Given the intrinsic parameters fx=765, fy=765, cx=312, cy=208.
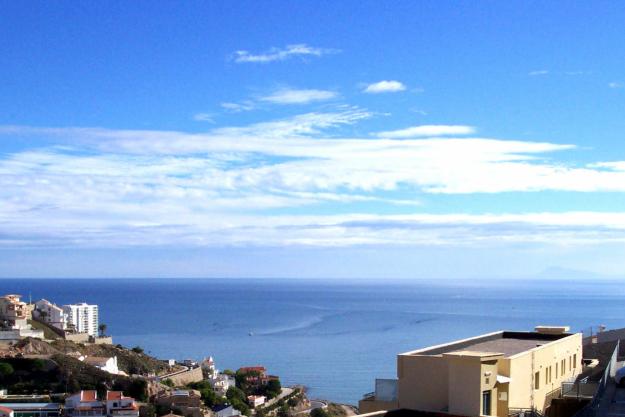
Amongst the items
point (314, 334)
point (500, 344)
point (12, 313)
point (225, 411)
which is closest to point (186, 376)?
point (225, 411)

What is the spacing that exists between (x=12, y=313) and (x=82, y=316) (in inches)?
963

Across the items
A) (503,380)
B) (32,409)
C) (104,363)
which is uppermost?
(503,380)

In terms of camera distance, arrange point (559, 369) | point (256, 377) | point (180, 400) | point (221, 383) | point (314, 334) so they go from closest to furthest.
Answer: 1. point (559, 369)
2. point (180, 400)
3. point (221, 383)
4. point (256, 377)
5. point (314, 334)

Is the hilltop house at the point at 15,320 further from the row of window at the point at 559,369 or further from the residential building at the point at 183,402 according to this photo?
the row of window at the point at 559,369

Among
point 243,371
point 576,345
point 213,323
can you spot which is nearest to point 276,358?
point 243,371

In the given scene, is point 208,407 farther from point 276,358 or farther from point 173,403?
point 276,358

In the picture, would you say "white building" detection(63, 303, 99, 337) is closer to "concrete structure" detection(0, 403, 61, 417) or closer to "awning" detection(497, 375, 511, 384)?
"concrete structure" detection(0, 403, 61, 417)

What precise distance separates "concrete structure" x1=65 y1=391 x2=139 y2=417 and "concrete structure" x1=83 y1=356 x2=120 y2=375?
7.31 metres

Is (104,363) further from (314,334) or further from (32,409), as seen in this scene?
(314,334)

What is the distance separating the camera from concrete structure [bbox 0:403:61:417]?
40131mm

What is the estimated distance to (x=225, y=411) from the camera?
151 ft

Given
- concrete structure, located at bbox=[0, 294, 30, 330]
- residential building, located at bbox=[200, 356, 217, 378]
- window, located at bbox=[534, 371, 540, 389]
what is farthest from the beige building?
concrete structure, located at bbox=[0, 294, 30, 330]

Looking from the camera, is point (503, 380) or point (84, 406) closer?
point (503, 380)

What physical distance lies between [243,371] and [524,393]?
52.2 metres
